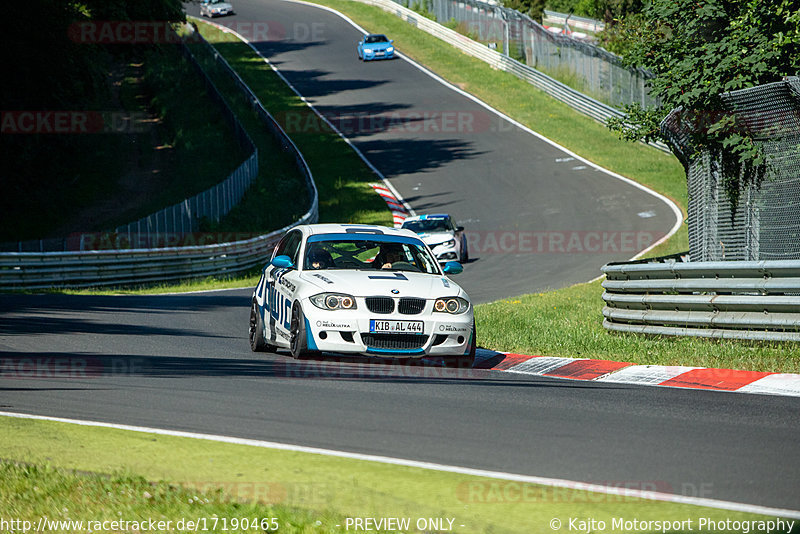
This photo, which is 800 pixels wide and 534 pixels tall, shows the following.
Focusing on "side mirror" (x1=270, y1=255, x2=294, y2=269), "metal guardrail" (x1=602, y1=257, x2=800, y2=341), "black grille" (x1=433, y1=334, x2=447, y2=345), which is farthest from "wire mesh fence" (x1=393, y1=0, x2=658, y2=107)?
"black grille" (x1=433, y1=334, x2=447, y2=345)

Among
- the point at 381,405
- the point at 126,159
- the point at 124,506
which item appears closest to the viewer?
the point at 124,506

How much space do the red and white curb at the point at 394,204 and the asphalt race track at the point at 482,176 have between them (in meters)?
0.51

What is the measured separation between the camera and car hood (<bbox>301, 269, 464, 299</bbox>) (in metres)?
10.5

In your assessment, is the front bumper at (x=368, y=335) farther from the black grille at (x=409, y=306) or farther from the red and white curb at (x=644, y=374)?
the red and white curb at (x=644, y=374)

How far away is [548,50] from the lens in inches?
2174

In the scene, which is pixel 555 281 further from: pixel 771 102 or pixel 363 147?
pixel 363 147

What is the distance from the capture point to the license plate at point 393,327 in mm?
10383

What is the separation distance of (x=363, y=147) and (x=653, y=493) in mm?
42984

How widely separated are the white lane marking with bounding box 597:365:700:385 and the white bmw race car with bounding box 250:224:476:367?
1608mm

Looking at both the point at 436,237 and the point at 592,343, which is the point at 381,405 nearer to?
the point at 592,343

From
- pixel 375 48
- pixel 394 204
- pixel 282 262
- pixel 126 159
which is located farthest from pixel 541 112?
pixel 282 262

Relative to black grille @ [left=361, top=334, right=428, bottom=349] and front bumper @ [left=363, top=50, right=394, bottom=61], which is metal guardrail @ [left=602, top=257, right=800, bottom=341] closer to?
black grille @ [left=361, top=334, right=428, bottom=349]

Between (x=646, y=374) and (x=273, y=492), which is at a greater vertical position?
(x=273, y=492)

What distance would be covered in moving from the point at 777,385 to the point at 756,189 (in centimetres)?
363
